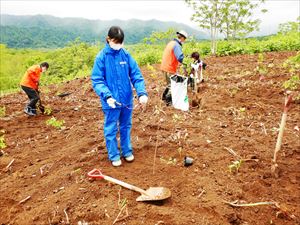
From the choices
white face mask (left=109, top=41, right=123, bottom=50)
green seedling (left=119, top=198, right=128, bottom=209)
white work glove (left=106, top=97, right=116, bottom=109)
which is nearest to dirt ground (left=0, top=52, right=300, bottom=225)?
green seedling (left=119, top=198, right=128, bottom=209)

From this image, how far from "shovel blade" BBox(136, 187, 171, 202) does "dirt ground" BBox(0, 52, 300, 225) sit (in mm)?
66

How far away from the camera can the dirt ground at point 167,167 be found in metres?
3.51

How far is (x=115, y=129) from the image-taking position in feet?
14.5

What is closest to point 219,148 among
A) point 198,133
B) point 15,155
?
point 198,133

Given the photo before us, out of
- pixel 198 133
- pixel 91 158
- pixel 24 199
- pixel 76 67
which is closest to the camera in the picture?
pixel 24 199

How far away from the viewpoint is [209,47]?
16.5 meters

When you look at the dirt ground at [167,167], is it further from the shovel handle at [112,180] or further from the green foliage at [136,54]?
the green foliage at [136,54]

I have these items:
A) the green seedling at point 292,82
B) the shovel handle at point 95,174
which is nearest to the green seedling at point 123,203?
the shovel handle at point 95,174

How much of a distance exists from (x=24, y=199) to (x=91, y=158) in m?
1.09

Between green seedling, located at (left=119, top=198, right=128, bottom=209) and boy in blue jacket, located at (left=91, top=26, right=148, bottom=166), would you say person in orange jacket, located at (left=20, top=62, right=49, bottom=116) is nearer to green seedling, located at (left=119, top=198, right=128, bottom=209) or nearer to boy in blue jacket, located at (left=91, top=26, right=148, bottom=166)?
boy in blue jacket, located at (left=91, top=26, right=148, bottom=166)

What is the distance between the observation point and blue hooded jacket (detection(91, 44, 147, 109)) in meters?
4.13

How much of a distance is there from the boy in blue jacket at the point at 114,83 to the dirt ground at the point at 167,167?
0.59m

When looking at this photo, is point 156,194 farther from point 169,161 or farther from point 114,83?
point 114,83

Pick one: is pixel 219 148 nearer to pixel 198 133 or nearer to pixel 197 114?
pixel 198 133
